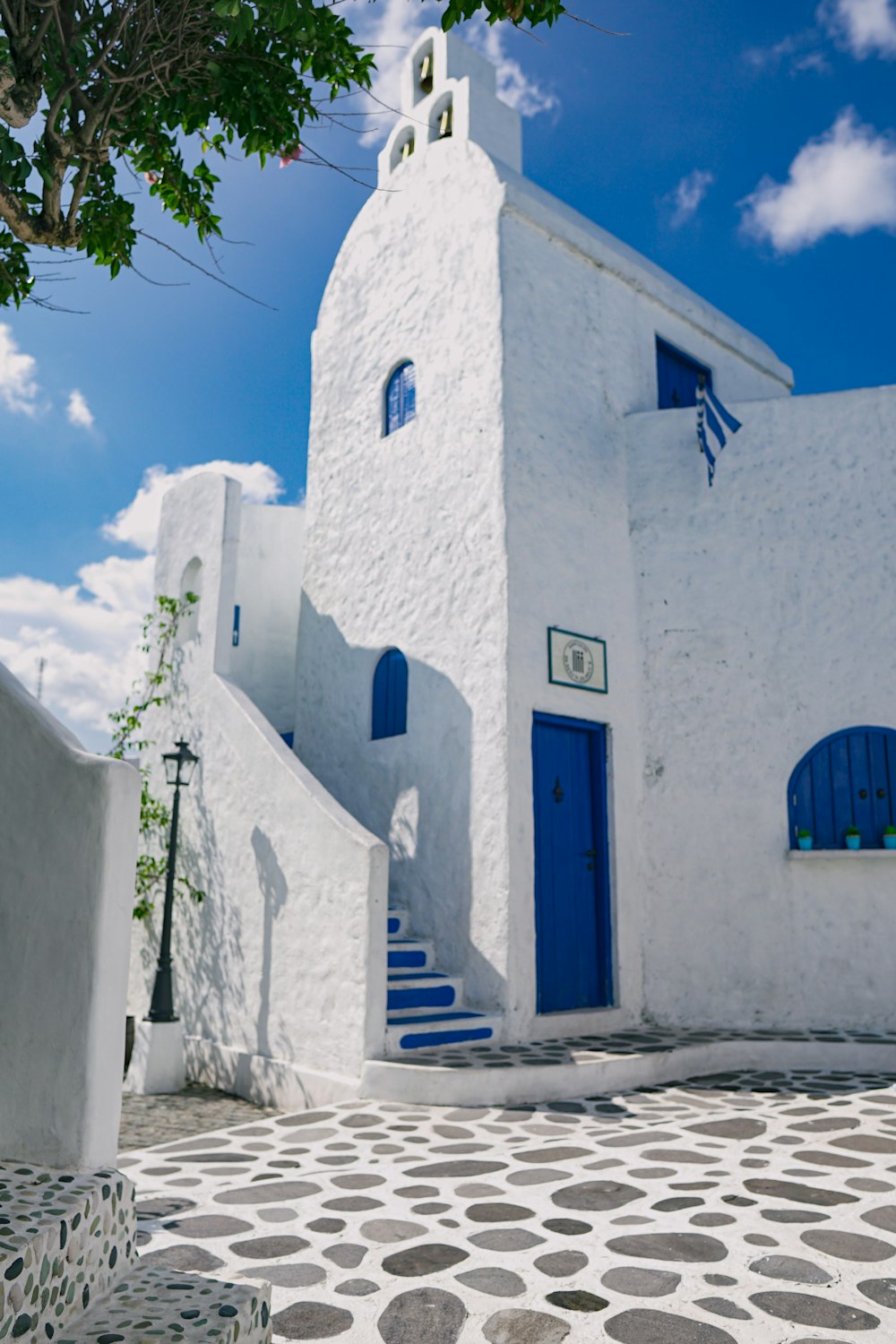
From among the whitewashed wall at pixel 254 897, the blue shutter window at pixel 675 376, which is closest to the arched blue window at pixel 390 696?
the whitewashed wall at pixel 254 897

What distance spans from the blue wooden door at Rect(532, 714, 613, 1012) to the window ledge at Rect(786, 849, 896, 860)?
4.94 ft

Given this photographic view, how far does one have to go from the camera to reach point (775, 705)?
27.4 feet

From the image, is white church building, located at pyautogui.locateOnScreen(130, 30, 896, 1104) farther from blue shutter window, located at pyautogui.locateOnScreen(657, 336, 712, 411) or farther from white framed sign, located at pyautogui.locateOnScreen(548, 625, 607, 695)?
blue shutter window, located at pyautogui.locateOnScreen(657, 336, 712, 411)

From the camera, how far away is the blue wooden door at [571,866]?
7660 mm

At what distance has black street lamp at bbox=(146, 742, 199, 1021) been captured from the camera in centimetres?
777

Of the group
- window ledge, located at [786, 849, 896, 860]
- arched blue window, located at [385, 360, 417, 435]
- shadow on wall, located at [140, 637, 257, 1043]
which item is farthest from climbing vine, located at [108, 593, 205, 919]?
window ledge, located at [786, 849, 896, 860]

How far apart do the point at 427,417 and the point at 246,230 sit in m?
4.00

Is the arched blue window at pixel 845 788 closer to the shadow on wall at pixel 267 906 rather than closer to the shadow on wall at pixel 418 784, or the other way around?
the shadow on wall at pixel 418 784

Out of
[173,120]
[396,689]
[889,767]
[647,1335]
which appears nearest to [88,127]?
[173,120]

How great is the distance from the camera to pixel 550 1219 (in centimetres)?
387

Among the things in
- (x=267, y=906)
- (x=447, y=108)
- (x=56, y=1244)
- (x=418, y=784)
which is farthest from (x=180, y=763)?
(x=447, y=108)

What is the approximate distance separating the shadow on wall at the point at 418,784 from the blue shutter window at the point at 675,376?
392cm

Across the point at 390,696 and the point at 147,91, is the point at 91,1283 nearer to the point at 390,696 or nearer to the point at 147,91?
the point at 147,91

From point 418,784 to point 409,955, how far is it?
140 centimetres
